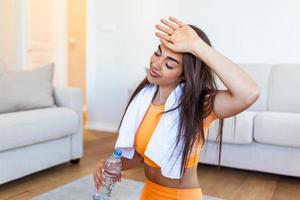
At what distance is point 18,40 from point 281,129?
3.29 metres

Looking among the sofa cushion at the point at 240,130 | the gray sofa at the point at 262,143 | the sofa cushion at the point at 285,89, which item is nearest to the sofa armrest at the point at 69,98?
the gray sofa at the point at 262,143

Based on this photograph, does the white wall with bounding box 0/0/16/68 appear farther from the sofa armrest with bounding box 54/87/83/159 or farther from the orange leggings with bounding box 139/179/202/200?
the orange leggings with bounding box 139/179/202/200

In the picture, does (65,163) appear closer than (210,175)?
No

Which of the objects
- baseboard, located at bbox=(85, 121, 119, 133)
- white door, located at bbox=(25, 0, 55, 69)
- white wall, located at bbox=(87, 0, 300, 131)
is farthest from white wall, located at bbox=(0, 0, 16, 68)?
baseboard, located at bbox=(85, 121, 119, 133)

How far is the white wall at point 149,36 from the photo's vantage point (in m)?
3.21

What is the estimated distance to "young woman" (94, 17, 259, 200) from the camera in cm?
87

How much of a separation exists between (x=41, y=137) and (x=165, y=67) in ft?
5.01

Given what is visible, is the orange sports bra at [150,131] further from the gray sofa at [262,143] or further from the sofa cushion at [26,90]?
the sofa cushion at [26,90]

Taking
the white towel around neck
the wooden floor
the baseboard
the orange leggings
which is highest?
the white towel around neck

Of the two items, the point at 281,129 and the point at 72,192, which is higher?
the point at 281,129

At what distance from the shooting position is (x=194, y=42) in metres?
0.88

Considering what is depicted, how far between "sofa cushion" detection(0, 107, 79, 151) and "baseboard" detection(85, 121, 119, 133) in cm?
156

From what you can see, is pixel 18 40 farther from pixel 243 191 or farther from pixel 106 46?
pixel 243 191

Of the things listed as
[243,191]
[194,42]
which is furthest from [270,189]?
[194,42]
